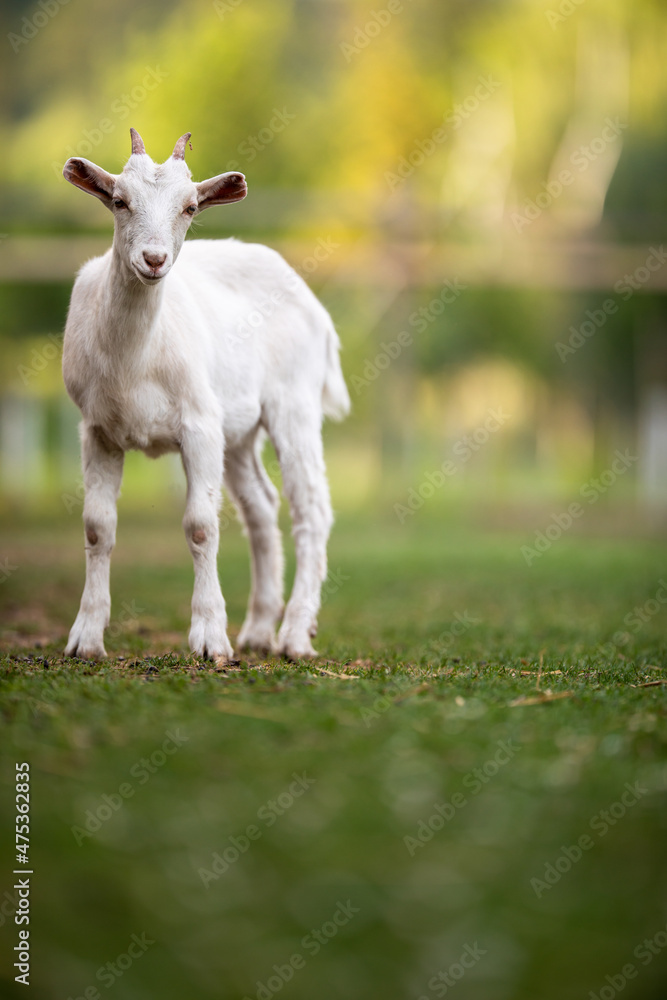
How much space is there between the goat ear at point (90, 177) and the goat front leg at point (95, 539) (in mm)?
1161

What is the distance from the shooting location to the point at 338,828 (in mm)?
3602

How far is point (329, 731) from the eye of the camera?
171 inches

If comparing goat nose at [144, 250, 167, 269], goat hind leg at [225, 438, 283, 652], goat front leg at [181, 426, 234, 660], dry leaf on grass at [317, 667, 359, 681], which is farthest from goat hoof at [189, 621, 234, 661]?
goat nose at [144, 250, 167, 269]

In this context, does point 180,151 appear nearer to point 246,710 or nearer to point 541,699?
point 246,710

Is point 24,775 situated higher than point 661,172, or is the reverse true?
point 661,172

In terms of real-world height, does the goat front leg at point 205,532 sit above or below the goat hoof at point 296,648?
above

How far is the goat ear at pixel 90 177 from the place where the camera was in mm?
5285

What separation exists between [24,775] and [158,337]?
2.56 m

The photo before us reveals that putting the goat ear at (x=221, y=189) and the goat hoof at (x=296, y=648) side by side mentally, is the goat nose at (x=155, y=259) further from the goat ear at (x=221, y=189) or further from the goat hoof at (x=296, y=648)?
the goat hoof at (x=296, y=648)

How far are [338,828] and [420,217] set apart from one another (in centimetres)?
1816

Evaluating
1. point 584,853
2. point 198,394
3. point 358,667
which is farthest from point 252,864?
point 198,394

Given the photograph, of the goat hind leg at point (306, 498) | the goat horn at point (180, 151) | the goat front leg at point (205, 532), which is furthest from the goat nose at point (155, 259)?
the goat hind leg at point (306, 498)

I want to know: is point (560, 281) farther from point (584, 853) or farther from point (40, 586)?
point (584, 853)

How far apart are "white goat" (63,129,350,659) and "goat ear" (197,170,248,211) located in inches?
0.4
